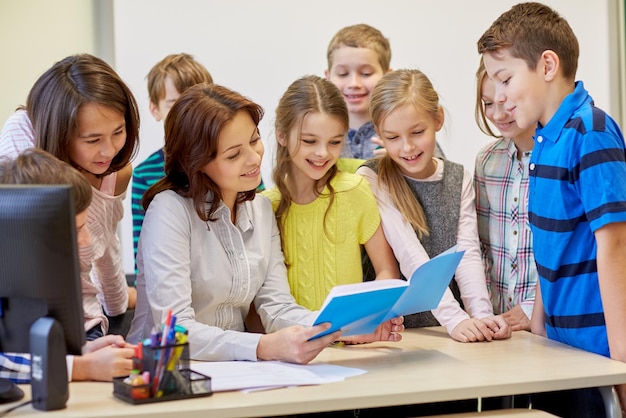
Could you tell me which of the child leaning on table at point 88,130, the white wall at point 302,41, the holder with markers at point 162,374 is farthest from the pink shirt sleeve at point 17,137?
the white wall at point 302,41

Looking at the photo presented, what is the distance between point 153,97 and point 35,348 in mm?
1820

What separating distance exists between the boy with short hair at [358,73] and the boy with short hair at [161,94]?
488mm

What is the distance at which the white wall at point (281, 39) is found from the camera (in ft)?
11.9

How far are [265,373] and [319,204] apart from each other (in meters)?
0.64

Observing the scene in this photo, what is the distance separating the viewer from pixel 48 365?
4.87 ft

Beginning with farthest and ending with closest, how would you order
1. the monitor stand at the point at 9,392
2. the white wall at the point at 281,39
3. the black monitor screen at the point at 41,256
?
the white wall at the point at 281,39 → the monitor stand at the point at 9,392 → the black monitor screen at the point at 41,256

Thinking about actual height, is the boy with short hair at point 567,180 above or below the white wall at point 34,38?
below

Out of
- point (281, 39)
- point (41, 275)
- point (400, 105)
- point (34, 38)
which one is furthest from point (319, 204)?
point (281, 39)

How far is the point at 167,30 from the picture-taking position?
3695mm

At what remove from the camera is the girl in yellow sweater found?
223cm

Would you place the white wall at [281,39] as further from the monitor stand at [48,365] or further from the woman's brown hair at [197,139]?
the monitor stand at [48,365]

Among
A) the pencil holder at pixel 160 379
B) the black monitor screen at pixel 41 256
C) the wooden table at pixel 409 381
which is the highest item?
the black monitor screen at pixel 41 256

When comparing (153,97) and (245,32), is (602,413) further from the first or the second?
(245,32)

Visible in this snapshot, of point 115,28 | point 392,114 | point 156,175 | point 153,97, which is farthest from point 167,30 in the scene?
point 392,114
